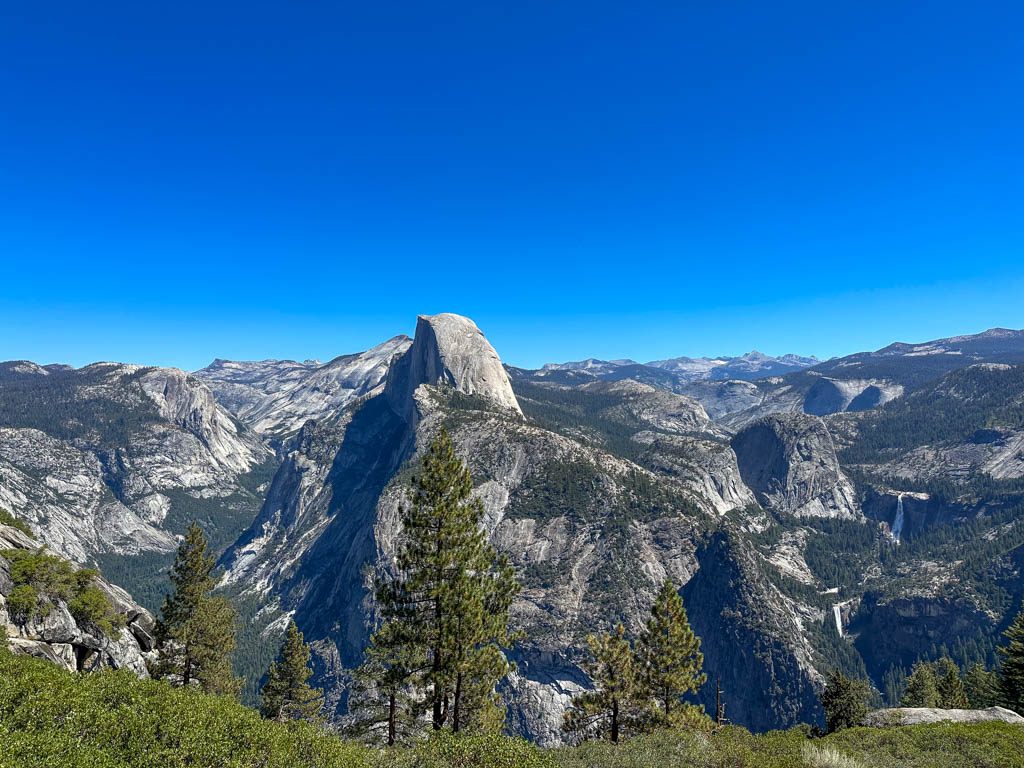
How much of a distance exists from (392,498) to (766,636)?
128866 mm

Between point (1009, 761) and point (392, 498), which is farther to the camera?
point (392, 498)

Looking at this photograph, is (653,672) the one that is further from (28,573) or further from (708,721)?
(28,573)

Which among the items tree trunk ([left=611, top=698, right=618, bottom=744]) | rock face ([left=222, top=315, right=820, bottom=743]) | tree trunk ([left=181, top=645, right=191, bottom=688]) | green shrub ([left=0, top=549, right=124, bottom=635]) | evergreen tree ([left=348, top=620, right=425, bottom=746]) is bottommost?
rock face ([left=222, top=315, right=820, bottom=743])

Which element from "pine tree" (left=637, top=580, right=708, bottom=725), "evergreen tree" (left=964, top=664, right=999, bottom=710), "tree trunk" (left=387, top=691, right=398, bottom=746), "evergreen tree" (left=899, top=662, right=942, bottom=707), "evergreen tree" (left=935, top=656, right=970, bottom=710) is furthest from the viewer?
"evergreen tree" (left=899, top=662, right=942, bottom=707)

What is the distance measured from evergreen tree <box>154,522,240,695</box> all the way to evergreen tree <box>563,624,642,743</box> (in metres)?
28.3

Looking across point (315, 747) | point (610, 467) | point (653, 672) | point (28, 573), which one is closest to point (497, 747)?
point (315, 747)

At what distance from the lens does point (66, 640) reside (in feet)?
107

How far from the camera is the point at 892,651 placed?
16812cm

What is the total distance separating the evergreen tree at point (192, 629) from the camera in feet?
124

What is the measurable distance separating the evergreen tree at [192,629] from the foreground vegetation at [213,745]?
21193mm

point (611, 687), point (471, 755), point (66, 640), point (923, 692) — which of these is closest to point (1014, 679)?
point (923, 692)

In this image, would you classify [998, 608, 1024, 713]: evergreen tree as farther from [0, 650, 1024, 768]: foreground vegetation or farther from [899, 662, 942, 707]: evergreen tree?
[0, 650, 1024, 768]: foreground vegetation

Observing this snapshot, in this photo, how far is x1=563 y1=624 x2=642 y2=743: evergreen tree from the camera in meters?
32.4

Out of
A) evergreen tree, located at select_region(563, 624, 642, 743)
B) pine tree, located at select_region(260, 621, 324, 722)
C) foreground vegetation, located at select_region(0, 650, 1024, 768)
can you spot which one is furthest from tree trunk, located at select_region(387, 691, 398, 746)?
pine tree, located at select_region(260, 621, 324, 722)
